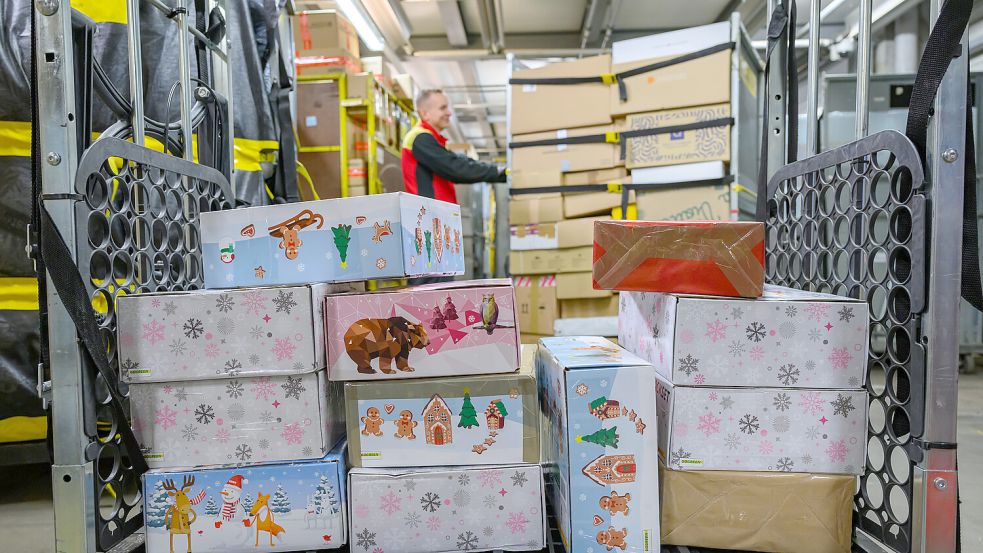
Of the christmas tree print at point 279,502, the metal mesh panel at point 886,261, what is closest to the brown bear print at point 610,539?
the metal mesh panel at point 886,261

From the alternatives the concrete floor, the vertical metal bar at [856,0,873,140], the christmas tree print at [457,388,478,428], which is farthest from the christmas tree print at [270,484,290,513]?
the vertical metal bar at [856,0,873,140]

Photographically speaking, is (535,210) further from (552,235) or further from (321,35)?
(321,35)

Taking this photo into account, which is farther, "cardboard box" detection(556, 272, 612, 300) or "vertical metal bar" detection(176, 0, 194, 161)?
"cardboard box" detection(556, 272, 612, 300)

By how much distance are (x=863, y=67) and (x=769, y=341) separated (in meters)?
0.66

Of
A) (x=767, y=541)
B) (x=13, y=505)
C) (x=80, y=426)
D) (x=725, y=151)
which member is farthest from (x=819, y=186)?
(x=13, y=505)

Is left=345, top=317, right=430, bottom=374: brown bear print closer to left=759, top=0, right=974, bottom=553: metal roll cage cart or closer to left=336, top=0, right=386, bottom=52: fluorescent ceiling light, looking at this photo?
left=759, top=0, right=974, bottom=553: metal roll cage cart

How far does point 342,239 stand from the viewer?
1250mm

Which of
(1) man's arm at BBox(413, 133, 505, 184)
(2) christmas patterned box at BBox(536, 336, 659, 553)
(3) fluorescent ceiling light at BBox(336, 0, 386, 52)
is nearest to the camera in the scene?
(2) christmas patterned box at BBox(536, 336, 659, 553)

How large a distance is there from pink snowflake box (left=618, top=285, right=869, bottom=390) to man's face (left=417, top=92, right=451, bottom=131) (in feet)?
6.71

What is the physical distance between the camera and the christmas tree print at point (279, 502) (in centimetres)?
119

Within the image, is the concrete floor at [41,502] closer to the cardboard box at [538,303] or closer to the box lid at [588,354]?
the box lid at [588,354]

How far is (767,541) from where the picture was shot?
1.21 m

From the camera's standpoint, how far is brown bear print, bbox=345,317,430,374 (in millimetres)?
1211

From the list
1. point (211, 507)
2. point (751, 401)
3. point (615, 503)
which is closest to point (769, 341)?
point (751, 401)
